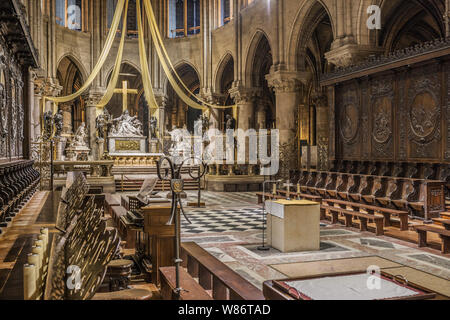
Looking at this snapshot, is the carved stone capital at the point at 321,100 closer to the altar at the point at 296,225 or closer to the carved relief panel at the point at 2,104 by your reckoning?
the altar at the point at 296,225

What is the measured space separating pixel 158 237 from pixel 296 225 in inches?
94.5

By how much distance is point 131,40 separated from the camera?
23906mm

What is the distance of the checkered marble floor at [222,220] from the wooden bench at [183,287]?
3901 mm

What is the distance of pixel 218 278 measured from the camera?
324cm

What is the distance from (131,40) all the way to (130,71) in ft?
15.1

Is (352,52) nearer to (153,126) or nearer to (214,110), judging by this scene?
(214,110)

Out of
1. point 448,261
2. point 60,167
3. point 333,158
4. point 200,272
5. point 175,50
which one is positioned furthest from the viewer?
point 175,50

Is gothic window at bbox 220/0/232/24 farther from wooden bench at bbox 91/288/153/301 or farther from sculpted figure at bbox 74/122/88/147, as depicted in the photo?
wooden bench at bbox 91/288/153/301

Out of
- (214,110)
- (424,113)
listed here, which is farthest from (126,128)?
(424,113)

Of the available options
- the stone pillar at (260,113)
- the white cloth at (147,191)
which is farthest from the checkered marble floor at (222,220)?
the stone pillar at (260,113)

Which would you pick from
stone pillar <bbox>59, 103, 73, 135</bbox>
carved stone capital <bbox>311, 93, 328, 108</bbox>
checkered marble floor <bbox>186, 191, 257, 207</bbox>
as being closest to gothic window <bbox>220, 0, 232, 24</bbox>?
carved stone capital <bbox>311, 93, 328, 108</bbox>

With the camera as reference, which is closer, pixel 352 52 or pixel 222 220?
pixel 222 220

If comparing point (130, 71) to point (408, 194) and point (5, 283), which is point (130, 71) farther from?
point (5, 283)
